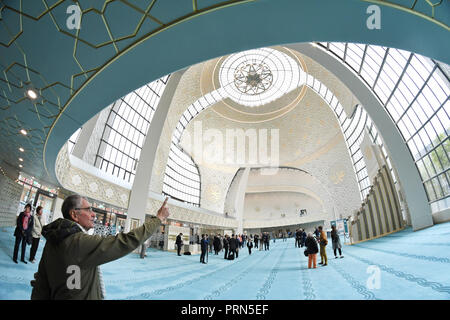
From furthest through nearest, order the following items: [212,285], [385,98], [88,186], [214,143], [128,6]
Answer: [214,143] < [88,186] < [385,98] < [212,285] < [128,6]

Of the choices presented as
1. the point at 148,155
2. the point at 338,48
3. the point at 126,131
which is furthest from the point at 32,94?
the point at 126,131

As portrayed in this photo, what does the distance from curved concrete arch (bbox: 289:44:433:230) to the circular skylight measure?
11.0m

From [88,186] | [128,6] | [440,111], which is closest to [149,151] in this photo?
[88,186]

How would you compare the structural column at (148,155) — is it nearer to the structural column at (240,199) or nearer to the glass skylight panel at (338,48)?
the glass skylight panel at (338,48)

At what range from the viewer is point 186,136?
2945cm

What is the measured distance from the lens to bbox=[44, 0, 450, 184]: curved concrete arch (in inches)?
130

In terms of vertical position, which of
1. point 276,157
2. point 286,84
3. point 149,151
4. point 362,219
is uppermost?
point 286,84

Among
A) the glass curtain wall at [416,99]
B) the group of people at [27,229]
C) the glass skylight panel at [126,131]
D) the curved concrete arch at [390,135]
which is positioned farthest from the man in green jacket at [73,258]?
the glass skylight panel at [126,131]

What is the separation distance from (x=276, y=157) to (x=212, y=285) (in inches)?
1224

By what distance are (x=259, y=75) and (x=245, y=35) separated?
22654mm

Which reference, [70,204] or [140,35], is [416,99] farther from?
[70,204]

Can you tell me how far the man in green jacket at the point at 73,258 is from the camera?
52.9 inches

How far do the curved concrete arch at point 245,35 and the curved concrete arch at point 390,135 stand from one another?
8758mm

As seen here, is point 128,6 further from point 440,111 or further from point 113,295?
point 440,111
